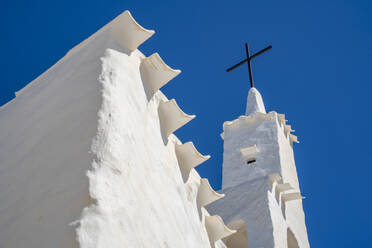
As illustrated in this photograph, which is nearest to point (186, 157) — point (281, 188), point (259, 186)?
point (259, 186)

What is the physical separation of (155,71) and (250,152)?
7298 mm

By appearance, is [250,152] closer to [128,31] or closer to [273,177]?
[273,177]

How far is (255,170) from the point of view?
11.9m

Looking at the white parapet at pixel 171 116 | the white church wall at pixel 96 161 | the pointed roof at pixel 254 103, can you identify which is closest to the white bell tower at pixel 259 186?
the pointed roof at pixel 254 103

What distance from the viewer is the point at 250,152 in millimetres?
12211

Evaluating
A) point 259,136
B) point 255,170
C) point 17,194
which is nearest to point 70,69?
point 17,194

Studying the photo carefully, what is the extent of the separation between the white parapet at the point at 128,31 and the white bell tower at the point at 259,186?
5.26 meters

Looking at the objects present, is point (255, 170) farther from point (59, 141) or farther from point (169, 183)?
point (59, 141)

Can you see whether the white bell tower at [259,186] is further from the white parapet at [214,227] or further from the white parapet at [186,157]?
the white parapet at [186,157]

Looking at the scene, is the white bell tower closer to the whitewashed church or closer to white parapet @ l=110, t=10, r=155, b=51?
the whitewashed church

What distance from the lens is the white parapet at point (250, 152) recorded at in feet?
39.8

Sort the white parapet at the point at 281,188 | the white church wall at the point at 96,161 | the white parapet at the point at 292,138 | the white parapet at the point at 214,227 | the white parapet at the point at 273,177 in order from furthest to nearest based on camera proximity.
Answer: the white parapet at the point at 292,138 → the white parapet at the point at 281,188 → the white parapet at the point at 273,177 → the white parapet at the point at 214,227 → the white church wall at the point at 96,161

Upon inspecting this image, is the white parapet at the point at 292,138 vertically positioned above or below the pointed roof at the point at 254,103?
below

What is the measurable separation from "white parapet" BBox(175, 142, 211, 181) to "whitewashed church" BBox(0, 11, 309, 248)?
0.5 inches
